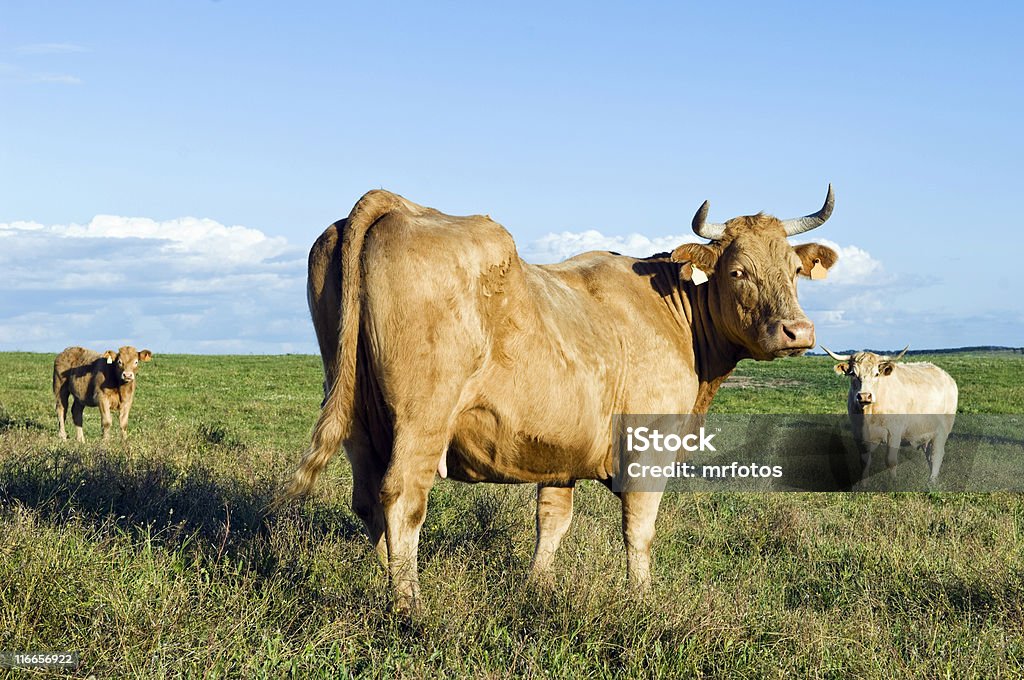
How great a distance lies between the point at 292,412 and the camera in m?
19.2

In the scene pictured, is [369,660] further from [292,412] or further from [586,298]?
[292,412]

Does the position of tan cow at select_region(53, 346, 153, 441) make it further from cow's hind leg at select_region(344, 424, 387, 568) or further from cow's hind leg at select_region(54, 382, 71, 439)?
cow's hind leg at select_region(344, 424, 387, 568)

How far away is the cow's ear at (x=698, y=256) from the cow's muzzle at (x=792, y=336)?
0.66m

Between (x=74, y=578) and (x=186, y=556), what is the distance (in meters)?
0.87

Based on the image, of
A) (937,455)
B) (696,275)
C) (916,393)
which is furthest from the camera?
(916,393)

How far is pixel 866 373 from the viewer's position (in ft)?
43.0

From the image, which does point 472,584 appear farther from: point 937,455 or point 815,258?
point 937,455

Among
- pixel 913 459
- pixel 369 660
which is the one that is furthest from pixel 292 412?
pixel 369 660

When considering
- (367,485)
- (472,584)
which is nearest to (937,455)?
(472,584)

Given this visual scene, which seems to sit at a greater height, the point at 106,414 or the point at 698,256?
the point at 698,256

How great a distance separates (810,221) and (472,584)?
3.60m

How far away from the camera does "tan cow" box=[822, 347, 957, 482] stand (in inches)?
515

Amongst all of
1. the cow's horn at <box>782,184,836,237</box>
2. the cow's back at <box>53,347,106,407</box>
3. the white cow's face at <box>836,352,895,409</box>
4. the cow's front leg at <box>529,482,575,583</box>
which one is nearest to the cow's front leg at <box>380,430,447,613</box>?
the cow's front leg at <box>529,482,575,583</box>

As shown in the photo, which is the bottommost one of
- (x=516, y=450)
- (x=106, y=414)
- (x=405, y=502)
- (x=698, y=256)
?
(x=106, y=414)
